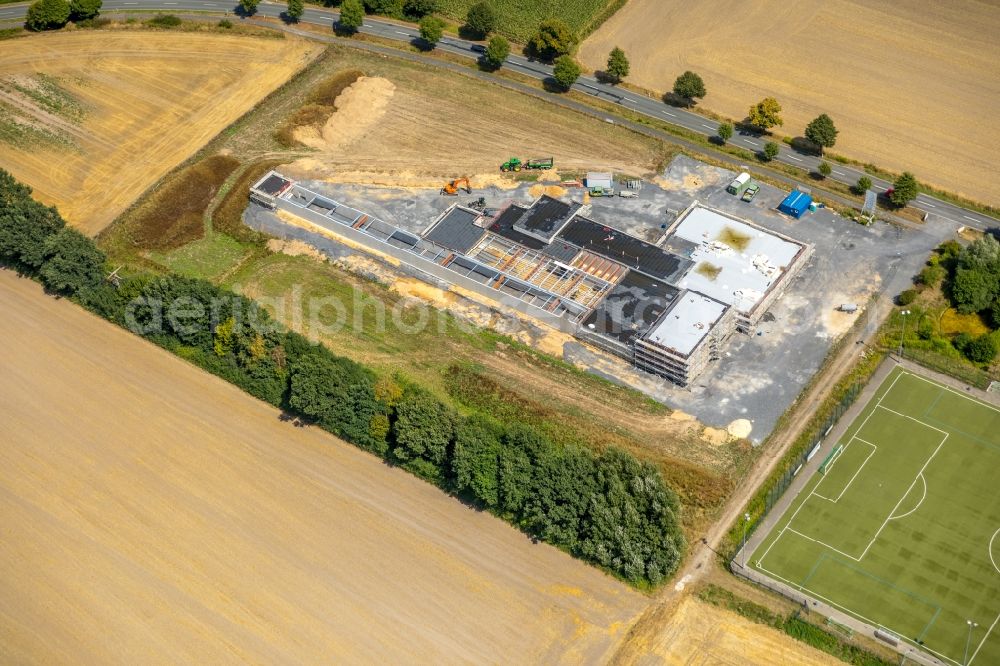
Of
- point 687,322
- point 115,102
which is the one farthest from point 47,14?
point 687,322

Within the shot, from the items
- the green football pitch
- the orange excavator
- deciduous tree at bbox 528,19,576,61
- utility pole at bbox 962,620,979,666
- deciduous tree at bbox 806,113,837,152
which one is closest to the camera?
utility pole at bbox 962,620,979,666

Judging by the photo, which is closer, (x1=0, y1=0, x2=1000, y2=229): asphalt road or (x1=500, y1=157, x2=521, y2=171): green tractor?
(x1=0, y1=0, x2=1000, y2=229): asphalt road

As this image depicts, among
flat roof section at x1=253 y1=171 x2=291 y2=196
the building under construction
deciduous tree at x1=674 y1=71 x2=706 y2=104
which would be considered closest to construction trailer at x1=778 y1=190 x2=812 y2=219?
the building under construction

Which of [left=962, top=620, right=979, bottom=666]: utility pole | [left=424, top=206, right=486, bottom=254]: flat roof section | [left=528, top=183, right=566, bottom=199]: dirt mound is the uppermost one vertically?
[left=528, top=183, right=566, bottom=199]: dirt mound

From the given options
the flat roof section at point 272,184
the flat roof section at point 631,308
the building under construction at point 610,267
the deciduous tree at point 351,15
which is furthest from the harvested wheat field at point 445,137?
the flat roof section at point 631,308

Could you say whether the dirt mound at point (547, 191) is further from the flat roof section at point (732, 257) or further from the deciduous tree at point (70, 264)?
the deciduous tree at point (70, 264)

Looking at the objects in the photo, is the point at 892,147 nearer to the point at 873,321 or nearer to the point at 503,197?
the point at 873,321

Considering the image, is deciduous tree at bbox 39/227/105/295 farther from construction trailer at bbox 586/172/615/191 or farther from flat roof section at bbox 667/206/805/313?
flat roof section at bbox 667/206/805/313
